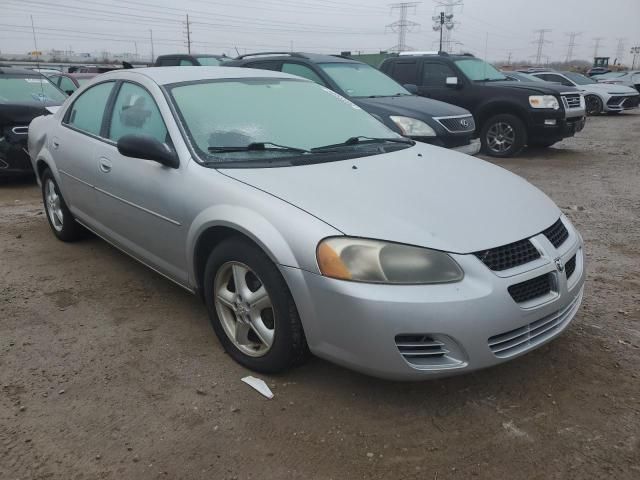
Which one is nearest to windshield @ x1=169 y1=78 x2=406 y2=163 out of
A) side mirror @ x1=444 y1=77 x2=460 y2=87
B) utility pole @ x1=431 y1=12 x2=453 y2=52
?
side mirror @ x1=444 y1=77 x2=460 y2=87

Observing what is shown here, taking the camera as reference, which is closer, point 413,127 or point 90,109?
point 90,109

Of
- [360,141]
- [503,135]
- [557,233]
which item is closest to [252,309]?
[360,141]

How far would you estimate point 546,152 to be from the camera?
10.8 meters

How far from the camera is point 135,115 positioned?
143 inches

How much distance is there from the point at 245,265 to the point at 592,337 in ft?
6.70

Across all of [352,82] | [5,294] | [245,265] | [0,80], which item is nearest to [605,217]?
[352,82]

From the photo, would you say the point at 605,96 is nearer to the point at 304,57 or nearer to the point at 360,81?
the point at 360,81

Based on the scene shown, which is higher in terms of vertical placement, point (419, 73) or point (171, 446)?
point (419, 73)

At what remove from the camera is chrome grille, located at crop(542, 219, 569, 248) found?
273 cm

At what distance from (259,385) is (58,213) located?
309 cm

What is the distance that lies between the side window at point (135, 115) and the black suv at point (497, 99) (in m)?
7.19

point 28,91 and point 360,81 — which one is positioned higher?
point 360,81

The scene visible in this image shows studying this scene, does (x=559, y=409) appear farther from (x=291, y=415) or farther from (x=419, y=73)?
(x=419, y=73)

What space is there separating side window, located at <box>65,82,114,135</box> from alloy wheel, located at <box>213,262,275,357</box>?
182 cm
